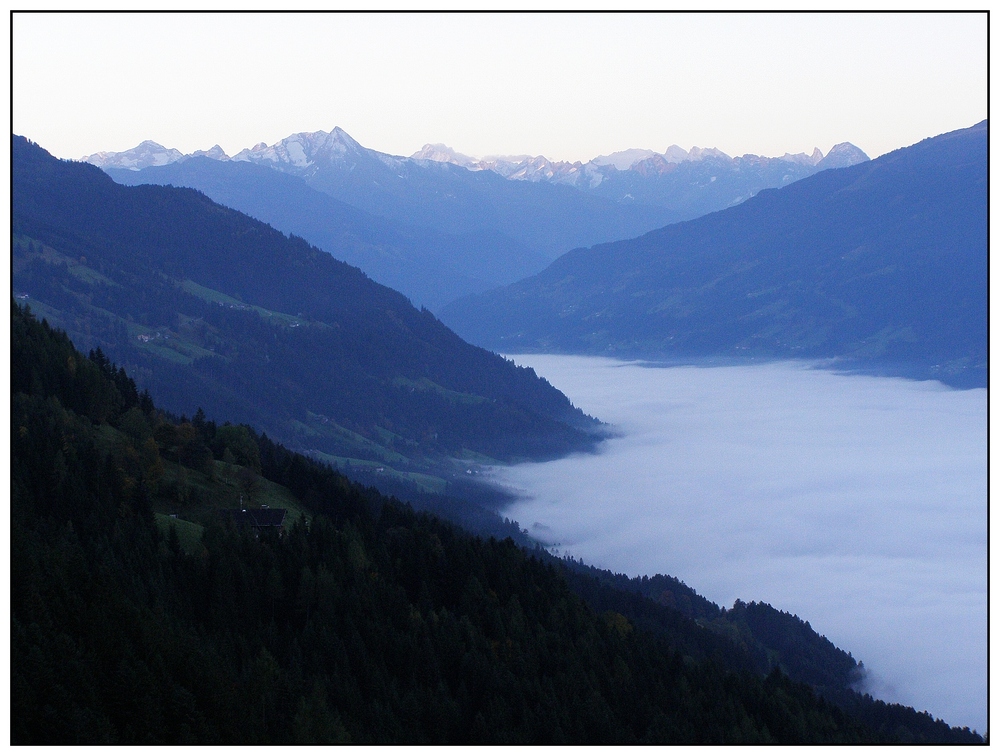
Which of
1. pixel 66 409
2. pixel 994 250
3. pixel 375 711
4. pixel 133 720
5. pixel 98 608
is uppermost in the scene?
pixel 994 250

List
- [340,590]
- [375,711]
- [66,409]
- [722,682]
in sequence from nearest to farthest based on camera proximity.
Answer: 1. [375,711]
2. [340,590]
3. [722,682]
4. [66,409]

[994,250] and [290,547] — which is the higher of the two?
[994,250]

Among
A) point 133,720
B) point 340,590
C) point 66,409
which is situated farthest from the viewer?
point 66,409

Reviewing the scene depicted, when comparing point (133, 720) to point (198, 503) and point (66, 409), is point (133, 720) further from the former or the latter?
point (66, 409)

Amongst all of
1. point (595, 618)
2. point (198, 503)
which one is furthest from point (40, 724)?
point (595, 618)
